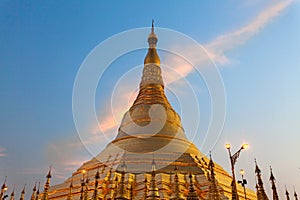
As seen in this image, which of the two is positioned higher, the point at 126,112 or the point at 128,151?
the point at 126,112

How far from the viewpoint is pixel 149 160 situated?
31938 mm

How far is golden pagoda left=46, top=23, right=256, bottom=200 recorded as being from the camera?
26.8 m

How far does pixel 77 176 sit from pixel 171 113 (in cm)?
1667

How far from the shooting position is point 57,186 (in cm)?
3259

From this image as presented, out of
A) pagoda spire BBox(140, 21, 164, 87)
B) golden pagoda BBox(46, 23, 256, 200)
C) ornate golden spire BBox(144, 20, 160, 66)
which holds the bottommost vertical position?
golden pagoda BBox(46, 23, 256, 200)

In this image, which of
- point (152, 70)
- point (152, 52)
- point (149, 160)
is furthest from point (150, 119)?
point (152, 52)

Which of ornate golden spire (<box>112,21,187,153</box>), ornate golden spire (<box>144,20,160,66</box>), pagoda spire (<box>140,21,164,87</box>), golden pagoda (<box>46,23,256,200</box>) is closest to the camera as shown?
golden pagoda (<box>46,23,256,200</box>)

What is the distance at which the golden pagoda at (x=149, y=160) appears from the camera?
2680 cm

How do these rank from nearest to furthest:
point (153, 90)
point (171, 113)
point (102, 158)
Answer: point (102, 158) < point (171, 113) < point (153, 90)

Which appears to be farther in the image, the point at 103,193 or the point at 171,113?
the point at 171,113

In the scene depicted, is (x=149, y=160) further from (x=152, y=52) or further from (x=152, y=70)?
(x=152, y=52)

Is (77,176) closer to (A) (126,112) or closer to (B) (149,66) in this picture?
(A) (126,112)

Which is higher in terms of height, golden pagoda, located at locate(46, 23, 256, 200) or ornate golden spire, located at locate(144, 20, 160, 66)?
ornate golden spire, located at locate(144, 20, 160, 66)

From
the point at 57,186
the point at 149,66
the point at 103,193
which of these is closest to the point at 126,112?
the point at 149,66
